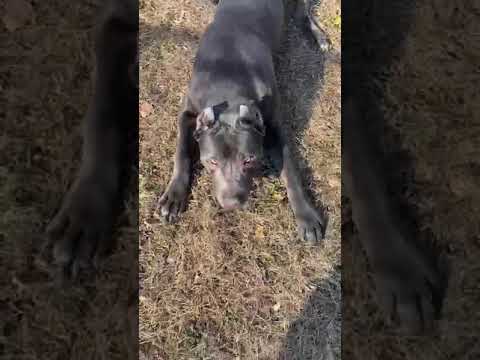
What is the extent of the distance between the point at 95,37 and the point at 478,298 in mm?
2083

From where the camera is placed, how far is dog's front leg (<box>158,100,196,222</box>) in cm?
267

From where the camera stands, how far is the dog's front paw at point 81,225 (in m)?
2.21

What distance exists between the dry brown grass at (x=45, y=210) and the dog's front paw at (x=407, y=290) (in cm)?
114

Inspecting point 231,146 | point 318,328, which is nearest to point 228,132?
point 231,146

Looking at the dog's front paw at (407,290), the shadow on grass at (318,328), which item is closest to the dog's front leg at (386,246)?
the dog's front paw at (407,290)

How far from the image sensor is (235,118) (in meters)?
2.52

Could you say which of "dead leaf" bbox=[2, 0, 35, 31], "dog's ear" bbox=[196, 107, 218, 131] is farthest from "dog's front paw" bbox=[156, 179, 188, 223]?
"dead leaf" bbox=[2, 0, 35, 31]

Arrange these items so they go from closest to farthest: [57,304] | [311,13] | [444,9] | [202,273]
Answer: [57,304] → [202,273] → [444,9] → [311,13]

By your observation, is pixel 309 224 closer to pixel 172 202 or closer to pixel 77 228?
pixel 172 202

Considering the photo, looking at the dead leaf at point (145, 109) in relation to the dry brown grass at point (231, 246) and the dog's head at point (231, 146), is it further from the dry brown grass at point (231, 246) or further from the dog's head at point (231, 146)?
the dog's head at point (231, 146)

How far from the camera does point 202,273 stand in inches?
100

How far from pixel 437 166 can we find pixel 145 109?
155 cm

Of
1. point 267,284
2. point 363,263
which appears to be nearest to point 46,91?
point 267,284

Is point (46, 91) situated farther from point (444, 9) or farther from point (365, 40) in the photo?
point (444, 9)
